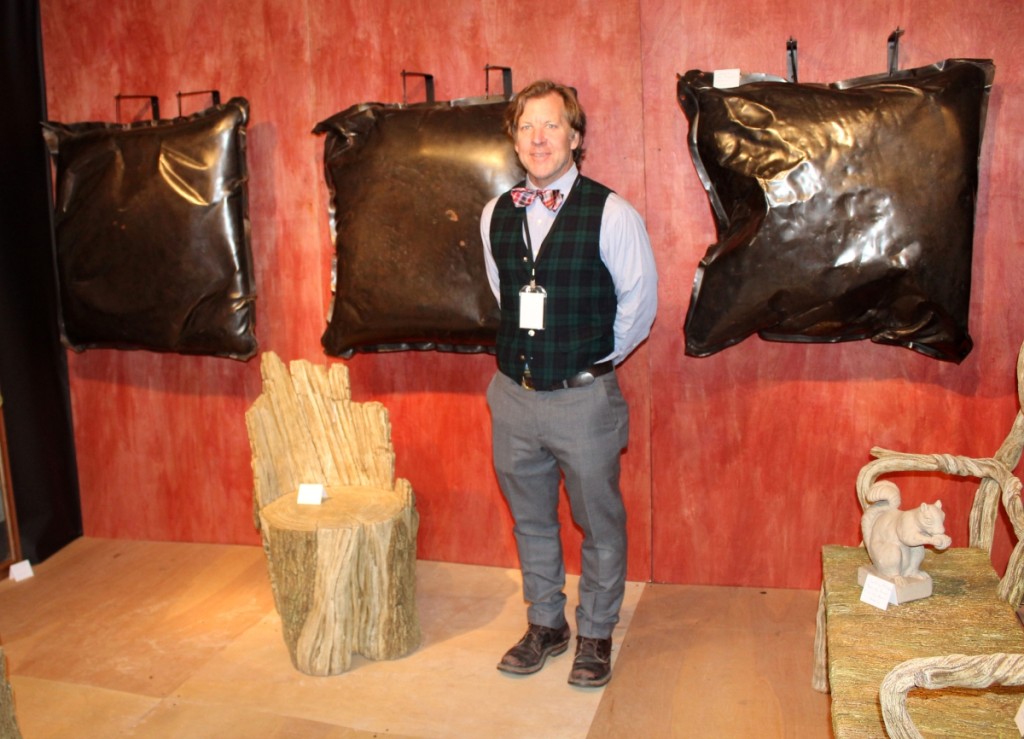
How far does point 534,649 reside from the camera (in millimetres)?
2906

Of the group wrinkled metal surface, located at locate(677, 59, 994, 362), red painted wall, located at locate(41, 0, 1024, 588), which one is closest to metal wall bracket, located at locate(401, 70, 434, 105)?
red painted wall, located at locate(41, 0, 1024, 588)

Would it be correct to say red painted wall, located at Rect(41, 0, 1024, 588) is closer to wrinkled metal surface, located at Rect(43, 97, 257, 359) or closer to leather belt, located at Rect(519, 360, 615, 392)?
wrinkled metal surface, located at Rect(43, 97, 257, 359)

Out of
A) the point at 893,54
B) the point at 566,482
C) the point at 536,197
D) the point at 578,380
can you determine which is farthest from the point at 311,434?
the point at 893,54

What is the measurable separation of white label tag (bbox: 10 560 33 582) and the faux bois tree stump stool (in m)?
1.13

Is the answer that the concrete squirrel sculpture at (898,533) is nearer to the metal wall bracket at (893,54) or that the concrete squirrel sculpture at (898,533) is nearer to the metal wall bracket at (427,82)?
the metal wall bracket at (893,54)

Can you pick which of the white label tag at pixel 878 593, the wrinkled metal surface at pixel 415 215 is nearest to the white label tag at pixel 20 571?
the wrinkled metal surface at pixel 415 215

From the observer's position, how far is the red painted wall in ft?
9.62

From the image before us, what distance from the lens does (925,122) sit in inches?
107

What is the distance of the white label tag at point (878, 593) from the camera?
231cm

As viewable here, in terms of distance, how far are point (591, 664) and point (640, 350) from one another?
3.34 ft

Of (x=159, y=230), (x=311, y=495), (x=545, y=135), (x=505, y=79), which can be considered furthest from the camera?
(x=159, y=230)

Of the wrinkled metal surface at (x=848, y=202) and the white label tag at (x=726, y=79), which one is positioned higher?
the white label tag at (x=726, y=79)

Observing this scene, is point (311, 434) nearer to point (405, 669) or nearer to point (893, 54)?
point (405, 669)

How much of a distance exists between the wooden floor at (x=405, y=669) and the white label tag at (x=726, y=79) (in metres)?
1.62
